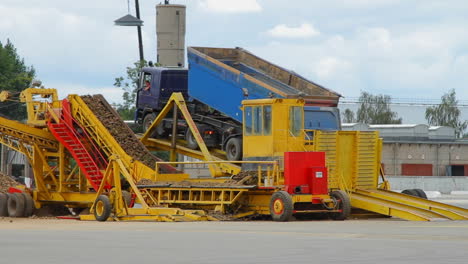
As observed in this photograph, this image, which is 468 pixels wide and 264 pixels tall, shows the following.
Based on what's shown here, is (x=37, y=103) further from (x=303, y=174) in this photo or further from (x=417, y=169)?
(x=417, y=169)

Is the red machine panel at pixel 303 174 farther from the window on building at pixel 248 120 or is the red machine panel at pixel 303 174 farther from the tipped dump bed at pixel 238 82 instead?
the tipped dump bed at pixel 238 82

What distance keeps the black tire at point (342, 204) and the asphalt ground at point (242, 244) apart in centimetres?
400

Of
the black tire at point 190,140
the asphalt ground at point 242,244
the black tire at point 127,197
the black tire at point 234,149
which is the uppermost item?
the black tire at point 190,140

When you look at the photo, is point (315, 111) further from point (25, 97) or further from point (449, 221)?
point (25, 97)

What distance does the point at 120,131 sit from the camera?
1252 inches

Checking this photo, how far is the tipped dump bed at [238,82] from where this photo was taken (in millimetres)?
29688

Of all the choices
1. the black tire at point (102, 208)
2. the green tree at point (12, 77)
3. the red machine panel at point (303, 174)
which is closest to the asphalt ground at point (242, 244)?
the red machine panel at point (303, 174)

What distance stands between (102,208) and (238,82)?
574 cm

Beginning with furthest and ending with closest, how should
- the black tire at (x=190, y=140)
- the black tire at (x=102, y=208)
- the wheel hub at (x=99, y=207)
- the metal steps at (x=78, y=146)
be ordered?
the black tire at (x=190, y=140)
the metal steps at (x=78, y=146)
the wheel hub at (x=99, y=207)
the black tire at (x=102, y=208)

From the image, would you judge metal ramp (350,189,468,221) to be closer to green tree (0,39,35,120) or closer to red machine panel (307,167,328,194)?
red machine panel (307,167,328,194)

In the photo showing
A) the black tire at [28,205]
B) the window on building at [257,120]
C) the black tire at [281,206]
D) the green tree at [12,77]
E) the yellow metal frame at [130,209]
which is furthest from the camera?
the green tree at [12,77]

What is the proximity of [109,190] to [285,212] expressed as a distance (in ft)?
20.5

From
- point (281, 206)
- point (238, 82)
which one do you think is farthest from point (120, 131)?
point (281, 206)

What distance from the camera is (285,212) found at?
2558 centimetres
